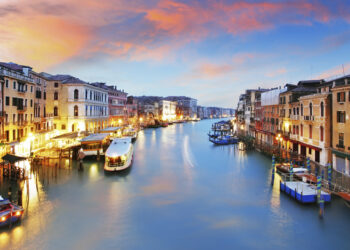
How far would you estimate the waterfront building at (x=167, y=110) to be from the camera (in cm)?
11775

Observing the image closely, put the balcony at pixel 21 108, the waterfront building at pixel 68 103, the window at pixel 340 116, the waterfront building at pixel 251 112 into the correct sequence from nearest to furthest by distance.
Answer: the window at pixel 340 116, the balcony at pixel 21 108, the waterfront building at pixel 68 103, the waterfront building at pixel 251 112

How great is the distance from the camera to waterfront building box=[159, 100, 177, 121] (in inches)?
4636

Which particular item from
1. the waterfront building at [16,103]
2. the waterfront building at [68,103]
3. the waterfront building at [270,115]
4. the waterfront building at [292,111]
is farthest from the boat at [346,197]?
the waterfront building at [68,103]

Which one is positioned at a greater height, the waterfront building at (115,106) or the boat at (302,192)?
the waterfront building at (115,106)

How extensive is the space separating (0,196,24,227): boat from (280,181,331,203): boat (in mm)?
15277

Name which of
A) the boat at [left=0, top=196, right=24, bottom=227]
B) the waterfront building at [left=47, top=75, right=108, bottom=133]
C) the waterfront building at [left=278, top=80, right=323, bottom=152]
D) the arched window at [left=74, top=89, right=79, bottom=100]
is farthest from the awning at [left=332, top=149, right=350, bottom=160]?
the arched window at [left=74, top=89, right=79, bottom=100]

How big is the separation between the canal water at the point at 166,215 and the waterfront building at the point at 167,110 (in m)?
95.6

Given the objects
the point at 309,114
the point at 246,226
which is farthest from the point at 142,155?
the point at 246,226

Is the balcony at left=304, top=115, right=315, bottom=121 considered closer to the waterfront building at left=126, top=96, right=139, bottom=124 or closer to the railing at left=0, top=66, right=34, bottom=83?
the railing at left=0, top=66, right=34, bottom=83

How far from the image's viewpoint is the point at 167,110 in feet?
411

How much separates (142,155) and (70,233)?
2158 cm

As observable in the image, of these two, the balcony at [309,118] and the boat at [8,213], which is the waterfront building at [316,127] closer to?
the balcony at [309,118]

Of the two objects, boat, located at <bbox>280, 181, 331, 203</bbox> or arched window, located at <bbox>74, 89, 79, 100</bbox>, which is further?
arched window, located at <bbox>74, 89, 79, 100</bbox>

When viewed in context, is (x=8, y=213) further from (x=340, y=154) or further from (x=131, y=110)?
(x=131, y=110)
